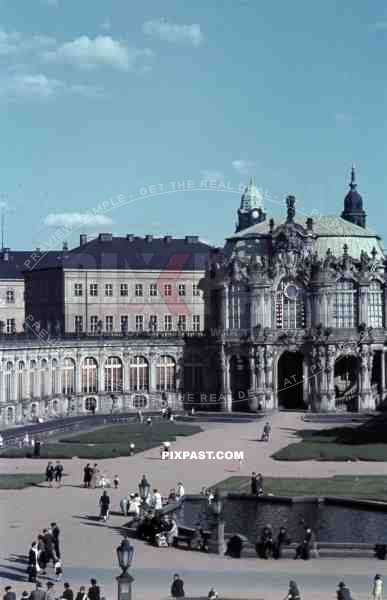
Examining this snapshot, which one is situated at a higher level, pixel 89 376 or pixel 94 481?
pixel 89 376

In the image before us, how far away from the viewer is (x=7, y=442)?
91.6 meters

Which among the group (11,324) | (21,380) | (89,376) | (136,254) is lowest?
(21,380)

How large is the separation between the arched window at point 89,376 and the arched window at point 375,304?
26.7m

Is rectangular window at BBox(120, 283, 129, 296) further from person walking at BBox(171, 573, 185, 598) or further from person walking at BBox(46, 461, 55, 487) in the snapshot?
person walking at BBox(171, 573, 185, 598)

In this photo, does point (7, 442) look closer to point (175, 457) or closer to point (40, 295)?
point (175, 457)

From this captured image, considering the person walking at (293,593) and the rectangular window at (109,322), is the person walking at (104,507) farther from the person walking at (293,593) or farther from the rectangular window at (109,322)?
the rectangular window at (109,322)

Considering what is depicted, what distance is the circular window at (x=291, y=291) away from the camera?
122938 millimetres

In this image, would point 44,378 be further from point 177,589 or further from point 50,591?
point 177,589

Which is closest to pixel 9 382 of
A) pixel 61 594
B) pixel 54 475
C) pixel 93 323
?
pixel 54 475

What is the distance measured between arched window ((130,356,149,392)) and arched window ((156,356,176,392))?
4.10 ft

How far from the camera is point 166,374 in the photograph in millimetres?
127062

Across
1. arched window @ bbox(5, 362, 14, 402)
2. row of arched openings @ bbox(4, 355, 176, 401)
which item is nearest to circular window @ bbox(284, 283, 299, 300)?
row of arched openings @ bbox(4, 355, 176, 401)

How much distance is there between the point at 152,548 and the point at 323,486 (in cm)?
1877

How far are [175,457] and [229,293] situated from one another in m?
41.6
